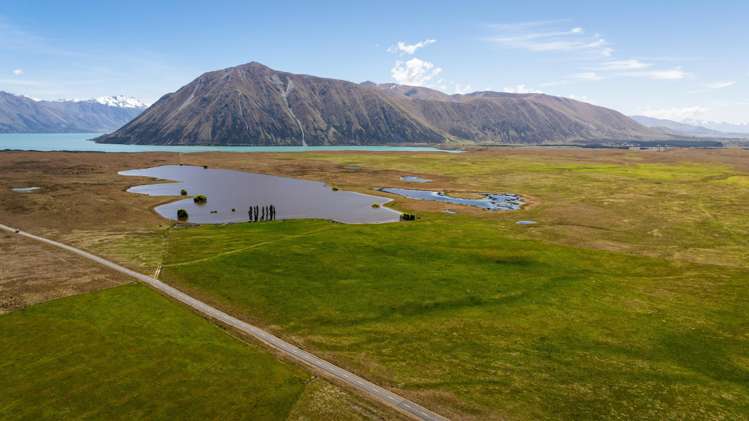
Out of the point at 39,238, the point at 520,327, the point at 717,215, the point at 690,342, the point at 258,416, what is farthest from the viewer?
the point at 717,215

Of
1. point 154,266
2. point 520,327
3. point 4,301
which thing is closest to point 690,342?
point 520,327

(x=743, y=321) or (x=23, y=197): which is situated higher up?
(x=23, y=197)

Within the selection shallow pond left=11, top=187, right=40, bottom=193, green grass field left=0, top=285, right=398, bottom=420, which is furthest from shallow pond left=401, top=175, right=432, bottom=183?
green grass field left=0, top=285, right=398, bottom=420

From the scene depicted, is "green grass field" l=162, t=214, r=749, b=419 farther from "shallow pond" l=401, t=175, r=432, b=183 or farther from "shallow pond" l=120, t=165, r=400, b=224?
"shallow pond" l=401, t=175, r=432, b=183

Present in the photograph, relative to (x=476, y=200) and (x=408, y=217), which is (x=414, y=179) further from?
(x=408, y=217)

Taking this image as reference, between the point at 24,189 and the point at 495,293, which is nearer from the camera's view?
the point at 495,293

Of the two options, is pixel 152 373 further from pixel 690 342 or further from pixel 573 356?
pixel 690 342

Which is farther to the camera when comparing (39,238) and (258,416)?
(39,238)

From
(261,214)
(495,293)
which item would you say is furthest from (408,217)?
(495,293)
